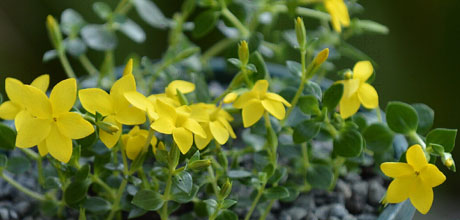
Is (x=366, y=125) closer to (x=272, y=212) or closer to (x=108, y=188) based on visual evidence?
(x=272, y=212)

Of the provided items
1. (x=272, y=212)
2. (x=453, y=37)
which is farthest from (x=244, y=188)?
(x=453, y=37)

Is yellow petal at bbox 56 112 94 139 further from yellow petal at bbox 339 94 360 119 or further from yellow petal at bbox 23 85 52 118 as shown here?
yellow petal at bbox 339 94 360 119

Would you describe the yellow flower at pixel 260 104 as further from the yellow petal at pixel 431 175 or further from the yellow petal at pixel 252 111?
the yellow petal at pixel 431 175

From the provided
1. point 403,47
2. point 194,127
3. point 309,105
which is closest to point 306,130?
point 309,105

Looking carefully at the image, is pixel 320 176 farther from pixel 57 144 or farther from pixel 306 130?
pixel 57 144

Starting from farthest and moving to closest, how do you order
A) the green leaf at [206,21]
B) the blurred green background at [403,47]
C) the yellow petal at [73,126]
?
1. the blurred green background at [403,47]
2. the green leaf at [206,21]
3. the yellow petal at [73,126]

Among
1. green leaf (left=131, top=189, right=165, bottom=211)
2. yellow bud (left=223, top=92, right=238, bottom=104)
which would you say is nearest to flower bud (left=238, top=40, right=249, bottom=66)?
yellow bud (left=223, top=92, right=238, bottom=104)

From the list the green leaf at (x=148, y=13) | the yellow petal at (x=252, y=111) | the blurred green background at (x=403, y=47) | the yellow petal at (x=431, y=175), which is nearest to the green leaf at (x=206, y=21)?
the green leaf at (x=148, y=13)
